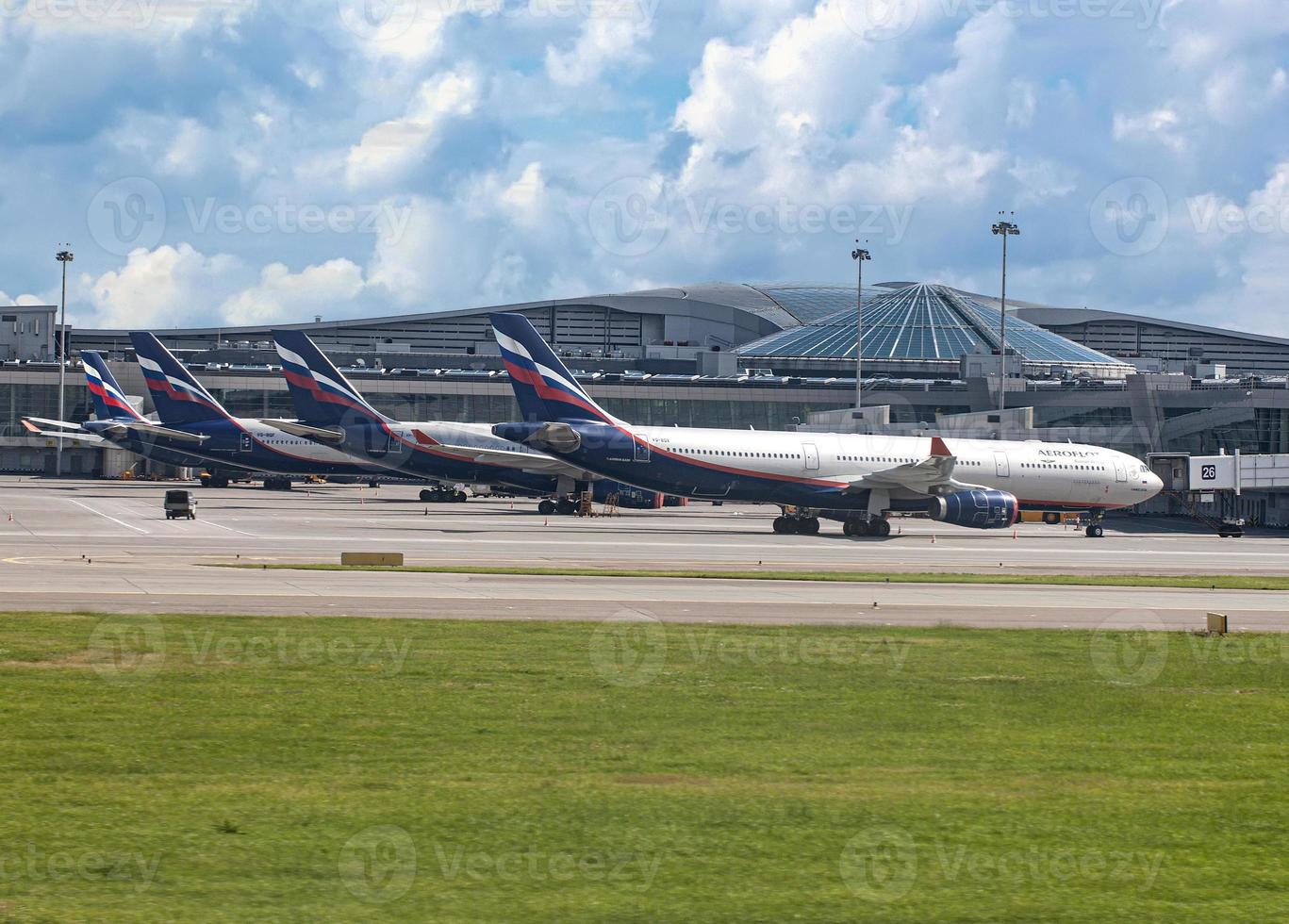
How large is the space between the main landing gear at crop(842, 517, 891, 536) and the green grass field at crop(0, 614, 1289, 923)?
120ft

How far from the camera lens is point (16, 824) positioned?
1116 cm

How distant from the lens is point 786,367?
15312 centimetres

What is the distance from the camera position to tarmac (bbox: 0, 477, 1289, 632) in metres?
27.2

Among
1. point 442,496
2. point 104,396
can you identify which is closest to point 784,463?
point 442,496

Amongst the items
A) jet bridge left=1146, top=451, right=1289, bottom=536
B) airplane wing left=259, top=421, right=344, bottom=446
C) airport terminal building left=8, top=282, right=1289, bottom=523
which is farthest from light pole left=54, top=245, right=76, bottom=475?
jet bridge left=1146, top=451, right=1289, bottom=536

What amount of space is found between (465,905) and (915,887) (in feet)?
11.8

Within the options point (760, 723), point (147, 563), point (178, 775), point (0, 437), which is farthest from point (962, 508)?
point (0, 437)

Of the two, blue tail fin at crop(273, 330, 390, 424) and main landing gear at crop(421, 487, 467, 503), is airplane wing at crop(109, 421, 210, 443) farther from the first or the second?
main landing gear at crop(421, 487, 467, 503)

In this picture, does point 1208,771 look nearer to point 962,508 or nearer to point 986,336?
point 962,508

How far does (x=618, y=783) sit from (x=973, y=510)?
1749 inches

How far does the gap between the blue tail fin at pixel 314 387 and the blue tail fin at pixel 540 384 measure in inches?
730

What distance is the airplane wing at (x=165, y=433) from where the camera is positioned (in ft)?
278

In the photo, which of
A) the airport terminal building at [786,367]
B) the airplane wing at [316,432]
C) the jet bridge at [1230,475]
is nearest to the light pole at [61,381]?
the airport terminal building at [786,367]

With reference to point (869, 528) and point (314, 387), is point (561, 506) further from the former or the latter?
point (869, 528)
